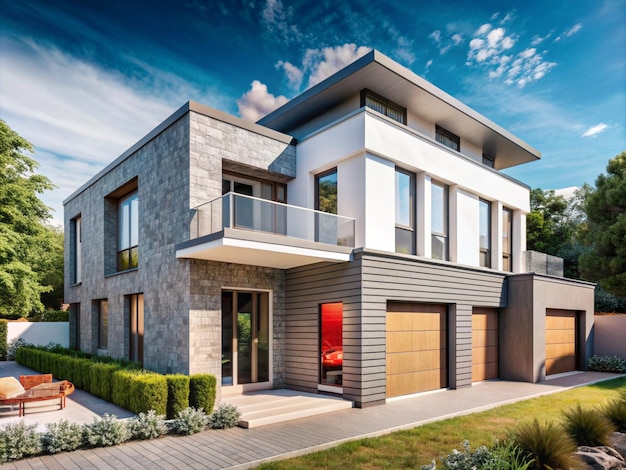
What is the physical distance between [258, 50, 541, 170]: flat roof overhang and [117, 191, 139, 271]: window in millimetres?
5335

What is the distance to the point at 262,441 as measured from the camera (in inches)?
292

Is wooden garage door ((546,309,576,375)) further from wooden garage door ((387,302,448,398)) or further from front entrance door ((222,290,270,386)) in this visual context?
front entrance door ((222,290,270,386))

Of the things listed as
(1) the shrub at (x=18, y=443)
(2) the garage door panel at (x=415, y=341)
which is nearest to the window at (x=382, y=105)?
(2) the garage door panel at (x=415, y=341)

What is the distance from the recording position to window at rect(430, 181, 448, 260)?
43.9ft

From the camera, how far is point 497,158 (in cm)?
1886

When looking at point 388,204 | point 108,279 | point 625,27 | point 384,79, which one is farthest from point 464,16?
point 108,279

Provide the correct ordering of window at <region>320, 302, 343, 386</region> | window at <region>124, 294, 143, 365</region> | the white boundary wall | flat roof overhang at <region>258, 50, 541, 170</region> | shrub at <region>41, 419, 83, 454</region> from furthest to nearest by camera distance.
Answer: the white boundary wall, window at <region>124, 294, 143, 365</region>, flat roof overhang at <region>258, 50, 541, 170</region>, window at <region>320, 302, 343, 386</region>, shrub at <region>41, 419, 83, 454</region>

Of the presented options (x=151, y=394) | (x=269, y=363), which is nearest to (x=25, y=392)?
(x=151, y=394)

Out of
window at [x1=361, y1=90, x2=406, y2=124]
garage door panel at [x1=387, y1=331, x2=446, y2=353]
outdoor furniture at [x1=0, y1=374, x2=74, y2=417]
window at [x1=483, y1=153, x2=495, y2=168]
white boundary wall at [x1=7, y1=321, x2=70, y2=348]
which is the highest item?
window at [x1=361, y1=90, x2=406, y2=124]

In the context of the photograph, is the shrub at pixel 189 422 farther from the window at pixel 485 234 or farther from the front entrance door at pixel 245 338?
the window at pixel 485 234

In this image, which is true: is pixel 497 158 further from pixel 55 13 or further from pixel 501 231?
pixel 55 13

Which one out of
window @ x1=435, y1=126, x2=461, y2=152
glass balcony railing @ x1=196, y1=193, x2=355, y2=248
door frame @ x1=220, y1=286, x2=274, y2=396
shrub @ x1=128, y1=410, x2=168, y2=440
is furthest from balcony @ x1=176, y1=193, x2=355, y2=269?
window @ x1=435, y1=126, x2=461, y2=152

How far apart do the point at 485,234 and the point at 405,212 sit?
4.87 meters

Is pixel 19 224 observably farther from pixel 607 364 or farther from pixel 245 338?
pixel 607 364
